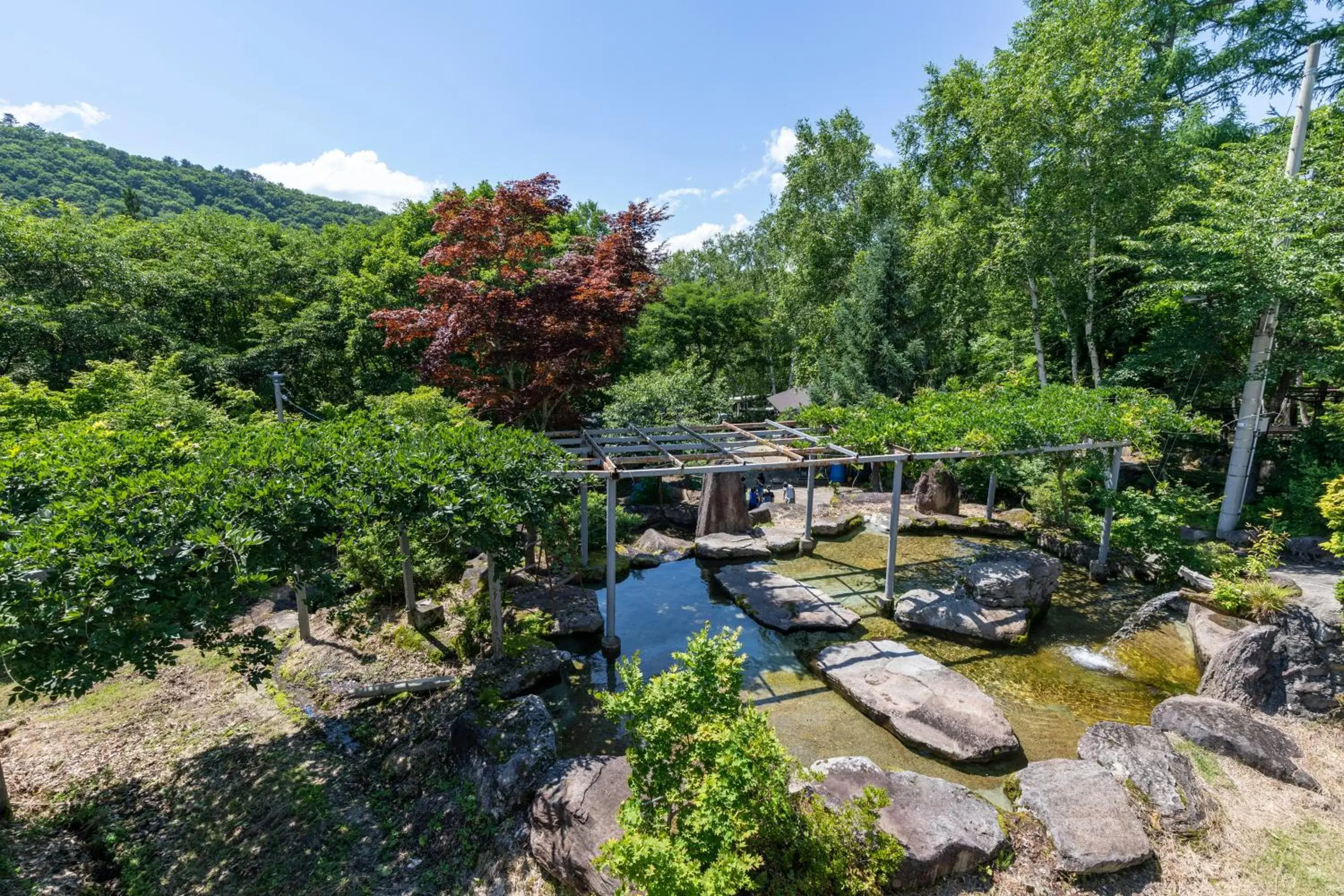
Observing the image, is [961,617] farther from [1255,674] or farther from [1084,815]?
[1084,815]

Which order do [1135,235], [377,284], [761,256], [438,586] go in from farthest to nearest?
1. [761,256]
2. [377,284]
3. [1135,235]
4. [438,586]

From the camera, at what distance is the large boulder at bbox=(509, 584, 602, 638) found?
8453 mm

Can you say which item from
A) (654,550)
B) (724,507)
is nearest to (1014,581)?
(724,507)

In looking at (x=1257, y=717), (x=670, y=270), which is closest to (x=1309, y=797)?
(x=1257, y=717)

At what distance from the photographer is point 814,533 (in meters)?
13.0

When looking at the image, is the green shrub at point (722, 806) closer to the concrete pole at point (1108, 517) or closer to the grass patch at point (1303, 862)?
the grass patch at point (1303, 862)

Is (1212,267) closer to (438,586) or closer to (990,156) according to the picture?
(990,156)

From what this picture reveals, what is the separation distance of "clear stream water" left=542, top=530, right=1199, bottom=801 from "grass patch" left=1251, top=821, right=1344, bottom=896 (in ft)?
5.32

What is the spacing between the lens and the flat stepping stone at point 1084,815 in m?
4.31

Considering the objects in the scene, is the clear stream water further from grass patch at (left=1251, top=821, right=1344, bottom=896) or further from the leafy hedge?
the leafy hedge

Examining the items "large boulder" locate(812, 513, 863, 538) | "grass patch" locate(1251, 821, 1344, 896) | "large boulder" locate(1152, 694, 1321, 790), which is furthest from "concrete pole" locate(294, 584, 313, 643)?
"large boulder" locate(1152, 694, 1321, 790)

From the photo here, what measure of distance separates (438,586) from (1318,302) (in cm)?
1584

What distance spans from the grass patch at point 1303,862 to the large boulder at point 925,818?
1.91 metres

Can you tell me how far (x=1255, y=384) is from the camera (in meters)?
10.8
